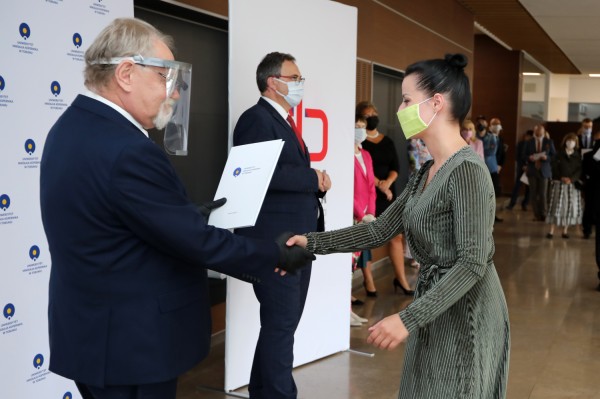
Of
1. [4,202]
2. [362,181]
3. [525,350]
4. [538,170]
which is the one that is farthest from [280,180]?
[538,170]

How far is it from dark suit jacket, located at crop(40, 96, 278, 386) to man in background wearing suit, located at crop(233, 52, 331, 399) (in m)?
1.58

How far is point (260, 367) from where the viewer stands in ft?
11.8

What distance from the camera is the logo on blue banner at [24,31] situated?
2744mm

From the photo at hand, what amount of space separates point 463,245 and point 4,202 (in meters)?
1.79

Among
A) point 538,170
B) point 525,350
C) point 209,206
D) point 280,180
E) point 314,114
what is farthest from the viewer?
point 538,170

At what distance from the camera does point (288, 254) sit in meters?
2.16

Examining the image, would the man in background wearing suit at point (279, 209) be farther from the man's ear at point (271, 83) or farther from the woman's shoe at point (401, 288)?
the woman's shoe at point (401, 288)

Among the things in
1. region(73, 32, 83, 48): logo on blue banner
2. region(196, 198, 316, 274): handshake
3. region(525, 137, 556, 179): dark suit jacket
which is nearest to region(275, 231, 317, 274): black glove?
region(196, 198, 316, 274): handshake

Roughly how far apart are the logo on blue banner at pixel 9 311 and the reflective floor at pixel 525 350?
4.90 ft

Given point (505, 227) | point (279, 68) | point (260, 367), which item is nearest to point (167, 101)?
point (279, 68)

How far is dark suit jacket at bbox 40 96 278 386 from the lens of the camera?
177cm

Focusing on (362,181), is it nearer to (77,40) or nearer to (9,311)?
(77,40)

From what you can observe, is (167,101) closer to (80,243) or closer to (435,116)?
(80,243)

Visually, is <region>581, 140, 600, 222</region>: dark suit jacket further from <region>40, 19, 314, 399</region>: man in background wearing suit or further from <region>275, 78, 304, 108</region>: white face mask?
<region>40, 19, 314, 399</region>: man in background wearing suit
